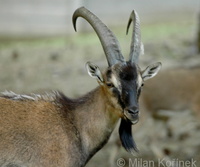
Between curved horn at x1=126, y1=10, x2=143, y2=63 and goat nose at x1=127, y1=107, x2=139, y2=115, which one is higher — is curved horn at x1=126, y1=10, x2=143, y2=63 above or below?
above

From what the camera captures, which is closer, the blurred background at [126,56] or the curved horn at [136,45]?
the curved horn at [136,45]

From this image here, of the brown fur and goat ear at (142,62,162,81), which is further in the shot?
goat ear at (142,62,162,81)

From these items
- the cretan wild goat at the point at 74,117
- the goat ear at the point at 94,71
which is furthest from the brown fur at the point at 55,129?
the goat ear at the point at 94,71

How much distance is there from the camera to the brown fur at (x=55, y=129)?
698 centimetres

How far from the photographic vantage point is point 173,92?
12.1 meters

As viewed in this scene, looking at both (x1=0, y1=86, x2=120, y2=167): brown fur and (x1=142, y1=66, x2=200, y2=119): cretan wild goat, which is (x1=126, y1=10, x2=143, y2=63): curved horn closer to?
(x1=0, y1=86, x2=120, y2=167): brown fur

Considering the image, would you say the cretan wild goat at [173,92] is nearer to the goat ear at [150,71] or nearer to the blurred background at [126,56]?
the blurred background at [126,56]

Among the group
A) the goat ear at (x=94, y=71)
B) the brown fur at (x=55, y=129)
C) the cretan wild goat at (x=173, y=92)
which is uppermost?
the goat ear at (x=94, y=71)

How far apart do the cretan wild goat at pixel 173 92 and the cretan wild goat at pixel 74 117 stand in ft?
13.6

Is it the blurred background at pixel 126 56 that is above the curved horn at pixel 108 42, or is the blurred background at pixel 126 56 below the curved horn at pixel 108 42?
below

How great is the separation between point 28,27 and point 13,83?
312 inches

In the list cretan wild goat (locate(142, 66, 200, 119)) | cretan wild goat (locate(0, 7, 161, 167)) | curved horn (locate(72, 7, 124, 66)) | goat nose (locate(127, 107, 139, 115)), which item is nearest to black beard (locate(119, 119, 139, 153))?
cretan wild goat (locate(0, 7, 161, 167))

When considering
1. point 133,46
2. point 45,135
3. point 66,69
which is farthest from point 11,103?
point 66,69

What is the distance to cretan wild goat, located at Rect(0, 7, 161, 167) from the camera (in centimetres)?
698
